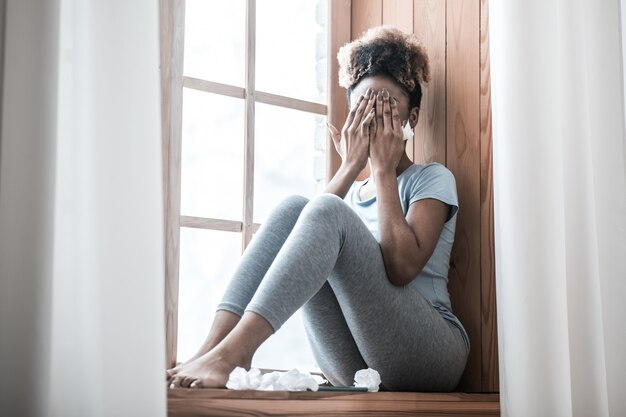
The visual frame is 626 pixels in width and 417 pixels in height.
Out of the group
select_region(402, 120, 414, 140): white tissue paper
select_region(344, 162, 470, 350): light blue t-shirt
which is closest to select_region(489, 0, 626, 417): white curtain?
select_region(344, 162, 470, 350): light blue t-shirt

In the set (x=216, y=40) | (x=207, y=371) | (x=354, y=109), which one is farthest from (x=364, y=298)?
(x=216, y=40)

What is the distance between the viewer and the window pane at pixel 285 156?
1.87m

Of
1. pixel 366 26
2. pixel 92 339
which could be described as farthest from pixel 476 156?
pixel 92 339

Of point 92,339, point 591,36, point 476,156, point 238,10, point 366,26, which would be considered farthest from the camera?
point 366,26

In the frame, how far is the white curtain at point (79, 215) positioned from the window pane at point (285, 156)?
83 cm

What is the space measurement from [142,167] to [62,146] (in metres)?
0.10

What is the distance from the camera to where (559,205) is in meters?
1.30

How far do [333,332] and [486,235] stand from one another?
0.35m

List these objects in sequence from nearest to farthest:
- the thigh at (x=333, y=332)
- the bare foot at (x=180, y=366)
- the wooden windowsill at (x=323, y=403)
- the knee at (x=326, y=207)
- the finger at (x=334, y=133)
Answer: the wooden windowsill at (x=323, y=403)
the bare foot at (x=180, y=366)
the knee at (x=326, y=207)
the thigh at (x=333, y=332)
the finger at (x=334, y=133)

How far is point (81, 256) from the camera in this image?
0.99 metres

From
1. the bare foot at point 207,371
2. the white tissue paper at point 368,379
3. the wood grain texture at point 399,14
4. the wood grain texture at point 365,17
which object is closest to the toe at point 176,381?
the bare foot at point 207,371

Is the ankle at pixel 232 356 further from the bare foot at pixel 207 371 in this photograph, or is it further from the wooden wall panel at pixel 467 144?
the wooden wall panel at pixel 467 144

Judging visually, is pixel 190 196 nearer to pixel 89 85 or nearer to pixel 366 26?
pixel 366 26

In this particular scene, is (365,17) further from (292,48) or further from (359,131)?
(359,131)
